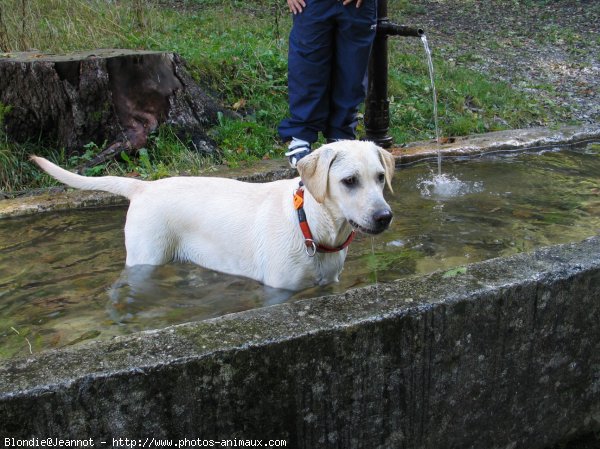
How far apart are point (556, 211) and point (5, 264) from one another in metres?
3.85

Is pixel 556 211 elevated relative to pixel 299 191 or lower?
lower

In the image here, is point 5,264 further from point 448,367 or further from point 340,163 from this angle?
point 448,367

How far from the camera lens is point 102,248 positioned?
13.4 feet

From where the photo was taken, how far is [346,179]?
3066 millimetres

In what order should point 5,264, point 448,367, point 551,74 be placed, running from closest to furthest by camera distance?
point 448,367 → point 5,264 → point 551,74

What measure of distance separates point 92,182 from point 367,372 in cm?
221

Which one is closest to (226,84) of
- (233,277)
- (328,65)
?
(328,65)

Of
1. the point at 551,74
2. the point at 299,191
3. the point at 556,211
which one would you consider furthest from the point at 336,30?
the point at 551,74

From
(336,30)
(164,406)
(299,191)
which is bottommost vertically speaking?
(164,406)

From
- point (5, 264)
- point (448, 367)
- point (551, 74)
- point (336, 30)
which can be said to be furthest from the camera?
point (551, 74)

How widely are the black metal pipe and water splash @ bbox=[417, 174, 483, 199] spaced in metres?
0.76

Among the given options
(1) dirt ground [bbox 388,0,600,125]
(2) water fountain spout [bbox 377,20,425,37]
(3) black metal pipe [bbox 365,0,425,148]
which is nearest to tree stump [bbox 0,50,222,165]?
(3) black metal pipe [bbox 365,0,425,148]

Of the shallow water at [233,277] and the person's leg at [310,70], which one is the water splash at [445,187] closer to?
the shallow water at [233,277]

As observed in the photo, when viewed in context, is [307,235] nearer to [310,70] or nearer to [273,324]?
[273,324]
